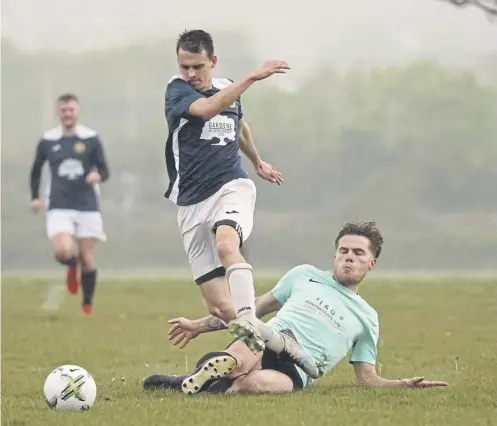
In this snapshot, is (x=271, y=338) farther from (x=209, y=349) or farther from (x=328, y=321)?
(x=209, y=349)

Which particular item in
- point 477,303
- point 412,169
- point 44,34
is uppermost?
point 44,34

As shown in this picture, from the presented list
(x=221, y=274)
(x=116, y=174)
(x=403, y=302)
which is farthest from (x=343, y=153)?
(x=221, y=274)

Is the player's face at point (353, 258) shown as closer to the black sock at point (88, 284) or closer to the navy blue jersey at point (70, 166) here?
the black sock at point (88, 284)

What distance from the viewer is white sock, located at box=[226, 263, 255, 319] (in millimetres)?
6828

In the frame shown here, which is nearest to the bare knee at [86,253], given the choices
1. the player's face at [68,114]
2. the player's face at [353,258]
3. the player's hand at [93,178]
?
the player's hand at [93,178]

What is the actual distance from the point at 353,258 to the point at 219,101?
1195mm

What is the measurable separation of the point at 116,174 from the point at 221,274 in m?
22.1

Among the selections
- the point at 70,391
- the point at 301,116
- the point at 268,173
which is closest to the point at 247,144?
the point at 268,173

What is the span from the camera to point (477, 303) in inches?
622

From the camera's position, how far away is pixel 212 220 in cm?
764

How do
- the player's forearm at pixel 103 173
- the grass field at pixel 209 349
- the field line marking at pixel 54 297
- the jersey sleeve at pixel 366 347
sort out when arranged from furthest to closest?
the field line marking at pixel 54 297 < the player's forearm at pixel 103 173 < the jersey sleeve at pixel 366 347 < the grass field at pixel 209 349

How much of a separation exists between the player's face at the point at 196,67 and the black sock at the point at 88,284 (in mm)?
7215

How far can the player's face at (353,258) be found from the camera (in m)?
7.18

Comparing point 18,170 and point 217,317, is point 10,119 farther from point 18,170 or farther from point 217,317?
point 217,317
